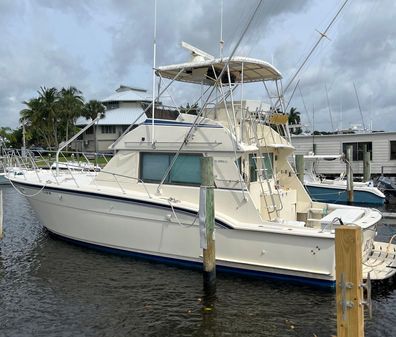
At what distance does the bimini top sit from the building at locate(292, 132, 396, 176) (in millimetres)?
19259

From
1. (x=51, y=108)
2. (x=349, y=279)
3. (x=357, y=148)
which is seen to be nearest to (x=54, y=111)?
(x=51, y=108)

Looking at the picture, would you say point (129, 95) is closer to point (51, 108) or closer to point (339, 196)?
point (51, 108)

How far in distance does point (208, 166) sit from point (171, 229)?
2.15 m

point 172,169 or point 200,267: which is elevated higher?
point 172,169

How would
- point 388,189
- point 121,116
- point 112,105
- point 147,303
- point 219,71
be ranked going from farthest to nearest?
point 112,105, point 121,116, point 388,189, point 219,71, point 147,303

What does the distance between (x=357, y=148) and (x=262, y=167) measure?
21.1 meters

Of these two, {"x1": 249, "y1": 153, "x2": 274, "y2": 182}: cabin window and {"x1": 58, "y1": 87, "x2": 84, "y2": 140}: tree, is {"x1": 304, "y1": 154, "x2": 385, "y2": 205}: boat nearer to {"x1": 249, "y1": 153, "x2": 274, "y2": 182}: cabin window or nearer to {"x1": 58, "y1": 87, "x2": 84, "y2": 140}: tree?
{"x1": 249, "y1": 153, "x2": 274, "y2": 182}: cabin window

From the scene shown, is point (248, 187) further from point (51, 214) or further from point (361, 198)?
point (361, 198)

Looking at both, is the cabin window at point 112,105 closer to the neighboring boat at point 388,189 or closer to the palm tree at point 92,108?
the palm tree at point 92,108

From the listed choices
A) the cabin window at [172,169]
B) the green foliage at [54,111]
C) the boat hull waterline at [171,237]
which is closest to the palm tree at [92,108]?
the green foliage at [54,111]

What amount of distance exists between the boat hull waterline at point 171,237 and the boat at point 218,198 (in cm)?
2

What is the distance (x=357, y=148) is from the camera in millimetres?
30500

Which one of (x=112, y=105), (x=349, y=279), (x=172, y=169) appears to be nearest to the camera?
(x=349, y=279)

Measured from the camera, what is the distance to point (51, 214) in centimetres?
1270
